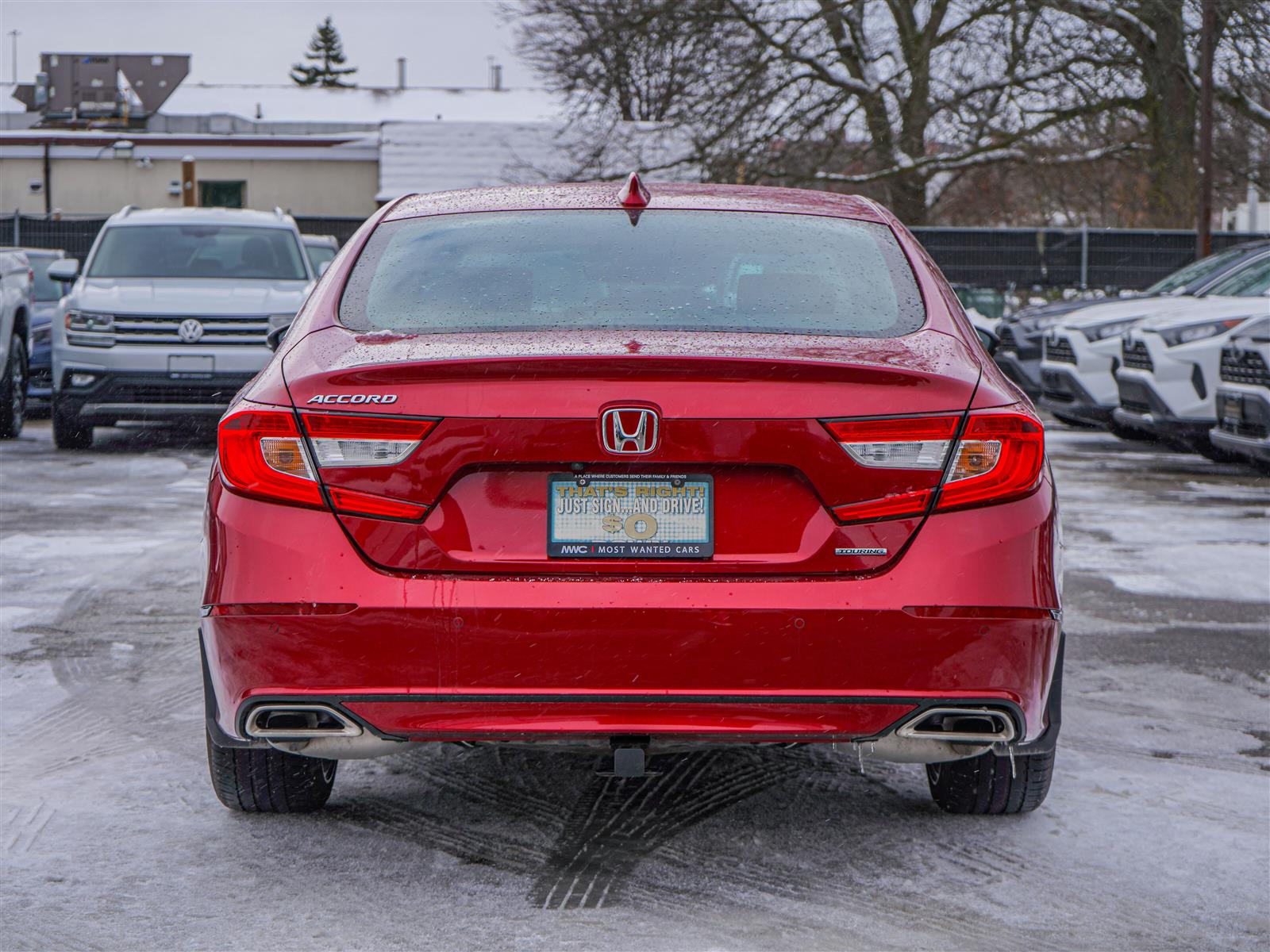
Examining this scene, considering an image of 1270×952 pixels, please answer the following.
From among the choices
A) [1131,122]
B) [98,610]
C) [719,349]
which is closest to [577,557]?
[719,349]

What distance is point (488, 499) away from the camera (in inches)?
136

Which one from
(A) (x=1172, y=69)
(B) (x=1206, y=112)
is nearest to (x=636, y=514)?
(B) (x=1206, y=112)

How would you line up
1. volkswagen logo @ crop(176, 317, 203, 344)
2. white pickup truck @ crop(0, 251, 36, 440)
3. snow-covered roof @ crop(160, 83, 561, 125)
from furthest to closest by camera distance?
snow-covered roof @ crop(160, 83, 561, 125)
white pickup truck @ crop(0, 251, 36, 440)
volkswagen logo @ crop(176, 317, 203, 344)

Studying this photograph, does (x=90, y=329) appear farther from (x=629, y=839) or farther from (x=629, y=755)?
(x=629, y=755)

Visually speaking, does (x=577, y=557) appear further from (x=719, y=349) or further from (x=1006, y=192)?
(x=1006, y=192)

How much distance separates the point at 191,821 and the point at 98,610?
115 inches

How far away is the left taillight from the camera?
345 cm

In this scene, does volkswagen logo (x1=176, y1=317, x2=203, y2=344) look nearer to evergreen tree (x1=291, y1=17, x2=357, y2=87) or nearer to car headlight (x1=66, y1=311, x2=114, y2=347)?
car headlight (x1=66, y1=311, x2=114, y2=347)

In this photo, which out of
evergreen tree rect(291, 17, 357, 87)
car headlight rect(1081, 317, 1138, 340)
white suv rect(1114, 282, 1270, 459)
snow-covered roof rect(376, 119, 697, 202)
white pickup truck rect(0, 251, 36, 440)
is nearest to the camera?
white suv rect(1114, 282, 1270, 459)

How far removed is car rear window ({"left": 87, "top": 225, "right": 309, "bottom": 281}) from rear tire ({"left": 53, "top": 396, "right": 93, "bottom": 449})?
4.27 ft

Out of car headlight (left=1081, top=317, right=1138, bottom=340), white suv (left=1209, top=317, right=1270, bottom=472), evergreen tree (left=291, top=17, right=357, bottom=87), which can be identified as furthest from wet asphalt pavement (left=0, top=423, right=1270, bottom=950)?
evergreen tree (left=291, top=17, right=357, bottom=87)

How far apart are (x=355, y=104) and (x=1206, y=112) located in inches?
1180

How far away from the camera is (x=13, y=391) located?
1416 centimetres

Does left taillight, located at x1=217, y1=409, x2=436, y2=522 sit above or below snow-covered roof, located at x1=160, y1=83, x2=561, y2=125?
below
